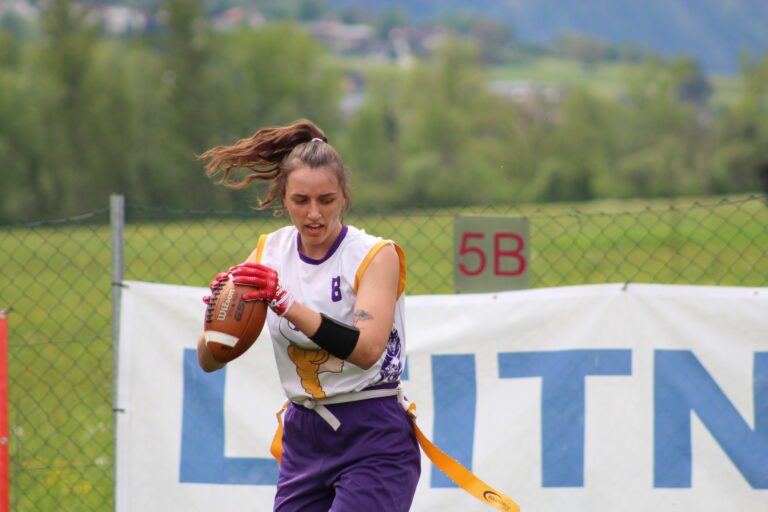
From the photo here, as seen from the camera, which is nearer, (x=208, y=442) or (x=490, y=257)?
(x=208, y=442)

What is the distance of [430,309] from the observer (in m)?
5.19

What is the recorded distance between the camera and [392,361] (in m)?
3.49

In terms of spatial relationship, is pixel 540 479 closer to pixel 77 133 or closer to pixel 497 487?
pixel 497 487

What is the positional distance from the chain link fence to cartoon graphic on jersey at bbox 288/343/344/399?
1.78m

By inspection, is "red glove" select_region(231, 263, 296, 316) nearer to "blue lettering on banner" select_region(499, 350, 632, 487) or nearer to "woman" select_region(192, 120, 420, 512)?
"woman" select_region(192, 120, 420, 512)

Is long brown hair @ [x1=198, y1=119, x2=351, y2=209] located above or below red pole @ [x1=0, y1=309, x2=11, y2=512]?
above

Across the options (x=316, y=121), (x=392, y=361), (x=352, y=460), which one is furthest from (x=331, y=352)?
(x=316, y=121)

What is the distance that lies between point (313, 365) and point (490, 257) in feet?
6.75

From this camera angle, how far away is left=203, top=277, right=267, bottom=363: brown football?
10.7 feet

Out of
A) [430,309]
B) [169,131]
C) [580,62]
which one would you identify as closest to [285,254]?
[430,309]

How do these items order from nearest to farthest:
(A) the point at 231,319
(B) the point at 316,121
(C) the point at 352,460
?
(A) the point at 231,319, (C) the point at 352,460, (B) the point at 316,121

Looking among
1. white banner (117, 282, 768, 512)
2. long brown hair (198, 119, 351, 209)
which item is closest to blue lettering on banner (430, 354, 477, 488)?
white banner (117, 282, 768, 512)

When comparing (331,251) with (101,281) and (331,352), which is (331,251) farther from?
(101,281)

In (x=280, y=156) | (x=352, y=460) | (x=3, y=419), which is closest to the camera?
(x=352, y=460)
